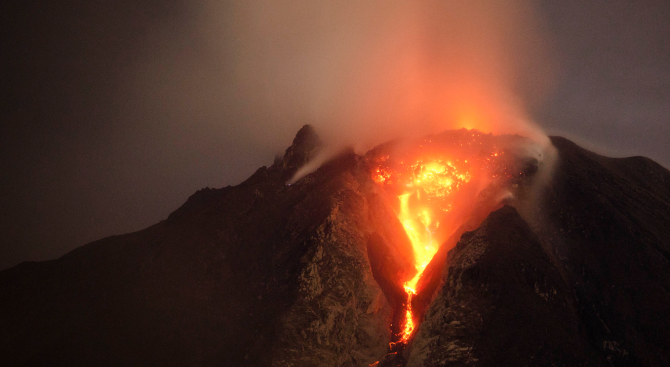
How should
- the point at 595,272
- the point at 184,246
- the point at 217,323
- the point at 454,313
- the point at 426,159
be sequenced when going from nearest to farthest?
the point at 454,313 → the point at 595,272 → the point at 217,323 → the point at 184,246 → the point at 426,159

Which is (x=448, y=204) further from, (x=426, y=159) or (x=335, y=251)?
(x=335, y=251)

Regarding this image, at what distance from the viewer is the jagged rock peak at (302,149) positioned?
94.0 metres

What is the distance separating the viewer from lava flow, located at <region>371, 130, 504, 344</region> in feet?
258

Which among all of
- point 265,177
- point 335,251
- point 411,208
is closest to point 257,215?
point 265,177

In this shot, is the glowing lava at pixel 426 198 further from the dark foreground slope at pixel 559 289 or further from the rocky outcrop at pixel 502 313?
the rocky outcrop at pixel 502 313

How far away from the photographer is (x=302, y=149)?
95812mm

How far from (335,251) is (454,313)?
74.1 feet

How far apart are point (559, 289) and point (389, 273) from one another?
27.9 metres

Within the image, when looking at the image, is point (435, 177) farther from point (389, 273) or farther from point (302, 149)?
point (302, 149)

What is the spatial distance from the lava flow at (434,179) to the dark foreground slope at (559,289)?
13631mm

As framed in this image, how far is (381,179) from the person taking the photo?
87.4 metres

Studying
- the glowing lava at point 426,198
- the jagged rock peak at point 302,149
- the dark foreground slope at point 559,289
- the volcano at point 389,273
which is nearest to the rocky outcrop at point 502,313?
the dark foreground slope at point 559,289

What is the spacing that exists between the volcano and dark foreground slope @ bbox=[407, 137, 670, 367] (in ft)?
0.82

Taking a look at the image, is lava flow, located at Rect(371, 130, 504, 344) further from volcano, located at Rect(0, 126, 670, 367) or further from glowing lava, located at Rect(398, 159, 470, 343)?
volcano, located at Rect(0, 126, 670, 367)
